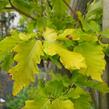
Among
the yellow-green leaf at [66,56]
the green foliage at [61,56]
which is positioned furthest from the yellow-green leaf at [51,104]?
the yellow-green leaf at [66,56]

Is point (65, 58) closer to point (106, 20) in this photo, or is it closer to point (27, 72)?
point (27, 72)

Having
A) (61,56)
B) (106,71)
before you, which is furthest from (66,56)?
(106,71)

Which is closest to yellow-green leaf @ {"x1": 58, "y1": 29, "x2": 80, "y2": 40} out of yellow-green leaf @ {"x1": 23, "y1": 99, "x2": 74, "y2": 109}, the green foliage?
the green foliage

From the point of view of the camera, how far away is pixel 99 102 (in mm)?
857

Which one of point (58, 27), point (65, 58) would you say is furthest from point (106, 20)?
point (65, 58)

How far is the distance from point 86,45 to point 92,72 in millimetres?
73

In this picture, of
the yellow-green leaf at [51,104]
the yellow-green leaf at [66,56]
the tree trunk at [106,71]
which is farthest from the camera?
the tree trunk at [106,71]

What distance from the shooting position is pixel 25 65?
2.07 ft

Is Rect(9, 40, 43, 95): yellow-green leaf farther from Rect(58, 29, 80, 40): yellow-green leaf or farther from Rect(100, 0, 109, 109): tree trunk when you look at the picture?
Rect(100, 0, 109, 109): tree trunk

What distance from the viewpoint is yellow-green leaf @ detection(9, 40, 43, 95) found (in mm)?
628

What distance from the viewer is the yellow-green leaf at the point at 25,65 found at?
0.63 metres

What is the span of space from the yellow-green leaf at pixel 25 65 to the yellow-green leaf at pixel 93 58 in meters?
0.08

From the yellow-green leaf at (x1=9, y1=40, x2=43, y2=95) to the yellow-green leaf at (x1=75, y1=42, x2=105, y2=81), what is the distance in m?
0.08

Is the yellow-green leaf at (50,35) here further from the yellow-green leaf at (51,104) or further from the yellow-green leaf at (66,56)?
the yellow-green leaf at (51,104)
